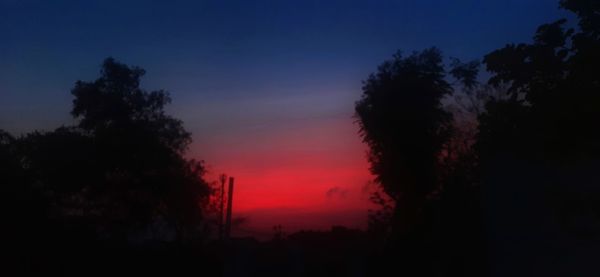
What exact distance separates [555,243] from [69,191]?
22.5 meters

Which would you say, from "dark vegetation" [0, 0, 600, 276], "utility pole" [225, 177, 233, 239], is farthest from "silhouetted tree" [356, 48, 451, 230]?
"utility pole" [225, 177, 233, 239]

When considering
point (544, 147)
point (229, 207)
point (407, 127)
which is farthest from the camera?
point (229, 207)

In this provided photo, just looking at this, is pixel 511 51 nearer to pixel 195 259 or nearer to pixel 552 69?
pixel 552 69

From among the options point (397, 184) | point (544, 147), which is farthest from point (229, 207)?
point (544, 147)

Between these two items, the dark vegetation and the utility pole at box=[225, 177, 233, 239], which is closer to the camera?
the dark vegetation

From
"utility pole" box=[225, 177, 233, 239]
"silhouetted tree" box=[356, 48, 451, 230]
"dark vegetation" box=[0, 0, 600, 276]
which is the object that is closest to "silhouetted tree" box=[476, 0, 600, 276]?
"dark vegetation" box=[0, 0, 600, 276]

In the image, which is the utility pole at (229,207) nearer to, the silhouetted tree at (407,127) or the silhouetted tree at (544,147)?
the silhouetted tree at (407,127)

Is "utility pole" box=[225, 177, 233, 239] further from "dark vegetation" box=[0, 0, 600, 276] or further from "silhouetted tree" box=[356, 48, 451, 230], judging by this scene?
"silhouetted tree" box=[356, 48, 451, 230]

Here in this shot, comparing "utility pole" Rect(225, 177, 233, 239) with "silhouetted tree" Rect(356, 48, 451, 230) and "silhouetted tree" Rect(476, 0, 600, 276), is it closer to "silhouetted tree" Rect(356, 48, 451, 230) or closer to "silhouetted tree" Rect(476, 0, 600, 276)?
"silhouetted tree" Rect(356, 48, 451, 230)

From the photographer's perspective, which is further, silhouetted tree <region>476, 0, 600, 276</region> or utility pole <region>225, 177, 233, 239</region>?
utility pole <region>225, 177, 233, 239</region>

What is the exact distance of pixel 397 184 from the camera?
29.1 meters

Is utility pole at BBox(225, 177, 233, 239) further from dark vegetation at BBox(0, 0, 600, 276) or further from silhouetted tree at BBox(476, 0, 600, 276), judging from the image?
silhouetted tree at BBox(476, 0, 600, 276)

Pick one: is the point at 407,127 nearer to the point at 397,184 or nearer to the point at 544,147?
the point at 397,184

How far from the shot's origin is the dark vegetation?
1675 cm
